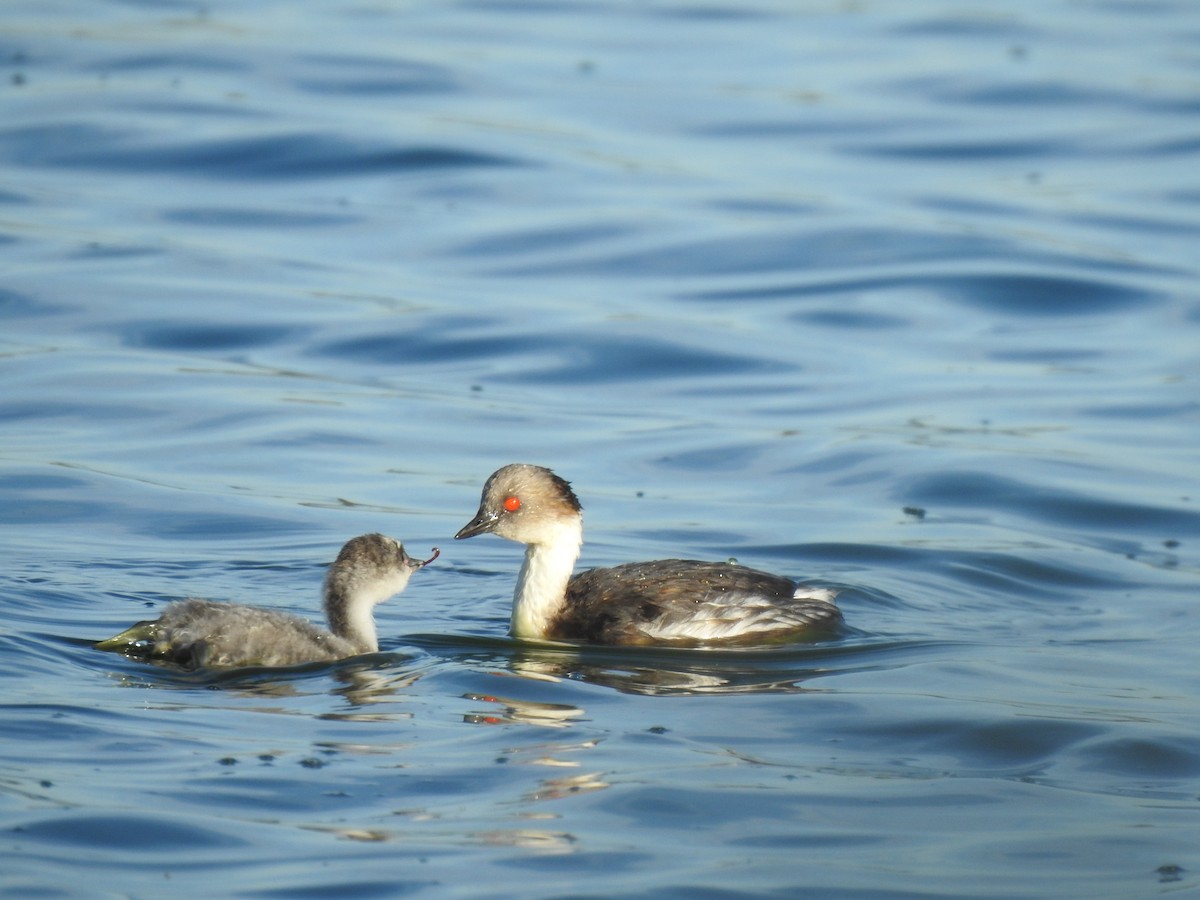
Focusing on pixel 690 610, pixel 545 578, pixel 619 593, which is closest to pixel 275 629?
pixel 545 578

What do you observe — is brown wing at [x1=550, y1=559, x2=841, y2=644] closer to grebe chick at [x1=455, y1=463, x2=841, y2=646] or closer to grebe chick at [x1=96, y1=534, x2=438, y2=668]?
grebe chick at [x1=455, y1=463, x2=841, y2=646]

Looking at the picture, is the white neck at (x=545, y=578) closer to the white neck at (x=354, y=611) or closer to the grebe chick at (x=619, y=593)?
the grebe chick at (x=619, y=593)

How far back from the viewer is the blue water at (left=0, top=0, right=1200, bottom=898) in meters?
7.36

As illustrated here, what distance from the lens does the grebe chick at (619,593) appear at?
9.84 meters

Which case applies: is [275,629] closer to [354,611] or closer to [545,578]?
[354,611]

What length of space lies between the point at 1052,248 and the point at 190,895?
15.3 m

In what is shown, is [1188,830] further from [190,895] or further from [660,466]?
[660,466]

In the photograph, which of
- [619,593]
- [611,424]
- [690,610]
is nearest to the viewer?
[690,610]

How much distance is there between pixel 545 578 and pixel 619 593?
1.31 feet

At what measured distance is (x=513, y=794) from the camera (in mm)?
7531

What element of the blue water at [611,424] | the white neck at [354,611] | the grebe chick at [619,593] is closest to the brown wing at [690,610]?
the grebe chick at [619,593]

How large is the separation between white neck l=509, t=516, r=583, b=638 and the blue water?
0.76 ft

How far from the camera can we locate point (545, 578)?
33.1 ft

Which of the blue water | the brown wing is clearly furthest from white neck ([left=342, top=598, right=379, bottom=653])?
the brown wing
